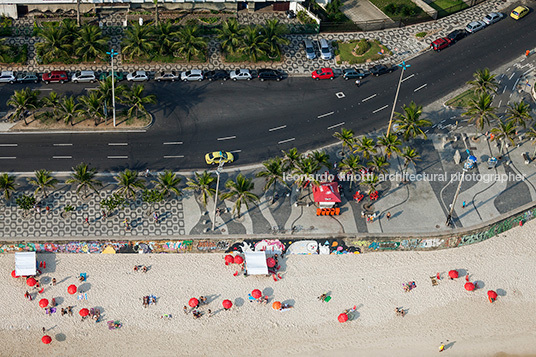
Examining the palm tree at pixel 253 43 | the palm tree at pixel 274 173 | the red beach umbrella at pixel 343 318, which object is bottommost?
the red beach umbrella at pixel 343 318

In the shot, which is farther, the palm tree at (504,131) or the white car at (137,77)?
the white car at (137,77)

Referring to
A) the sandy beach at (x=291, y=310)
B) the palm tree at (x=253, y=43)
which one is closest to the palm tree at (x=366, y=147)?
the sandy beach at (x=291, y=310)

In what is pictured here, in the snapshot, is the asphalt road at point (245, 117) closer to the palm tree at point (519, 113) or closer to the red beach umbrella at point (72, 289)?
the palm tree at point (519, 113)

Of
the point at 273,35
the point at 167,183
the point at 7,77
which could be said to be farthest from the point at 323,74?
the point at 7,77

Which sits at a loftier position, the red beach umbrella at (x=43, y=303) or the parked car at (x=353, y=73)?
the parked car at (x=353, y=73)

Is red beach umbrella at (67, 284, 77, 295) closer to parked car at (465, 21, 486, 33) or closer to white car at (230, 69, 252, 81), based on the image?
white car at (230, 69, 252, 81)

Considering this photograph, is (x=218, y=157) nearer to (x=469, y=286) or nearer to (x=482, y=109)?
(x=469, y=286)

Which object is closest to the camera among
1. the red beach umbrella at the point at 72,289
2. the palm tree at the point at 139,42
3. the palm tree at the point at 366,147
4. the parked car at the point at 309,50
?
the red beach umbrella at the point at 72,289
